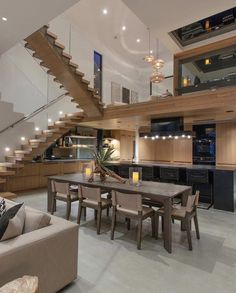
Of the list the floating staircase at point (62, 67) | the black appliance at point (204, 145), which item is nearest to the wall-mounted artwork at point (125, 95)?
the floating staircase at point (62, 67)

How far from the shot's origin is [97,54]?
916 cm

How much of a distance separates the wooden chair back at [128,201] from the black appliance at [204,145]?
210 inches

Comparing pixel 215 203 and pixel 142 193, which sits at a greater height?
pixel 142 193

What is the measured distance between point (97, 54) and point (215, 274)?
29.6ft

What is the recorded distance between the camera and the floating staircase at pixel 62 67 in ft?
13.3

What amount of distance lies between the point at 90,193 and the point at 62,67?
284cm

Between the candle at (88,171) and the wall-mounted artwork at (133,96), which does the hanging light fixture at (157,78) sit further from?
the candle at (88,171)

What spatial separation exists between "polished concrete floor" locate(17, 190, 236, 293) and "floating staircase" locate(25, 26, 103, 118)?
3305mm

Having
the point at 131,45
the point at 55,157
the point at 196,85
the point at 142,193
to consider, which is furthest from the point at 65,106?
the point at 142,193

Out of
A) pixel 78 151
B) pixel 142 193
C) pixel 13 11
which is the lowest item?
pixel 142 193

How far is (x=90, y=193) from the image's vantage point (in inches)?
138

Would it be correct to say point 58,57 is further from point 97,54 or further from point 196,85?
point 97,54

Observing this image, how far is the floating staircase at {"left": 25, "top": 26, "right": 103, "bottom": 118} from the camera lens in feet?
13.3

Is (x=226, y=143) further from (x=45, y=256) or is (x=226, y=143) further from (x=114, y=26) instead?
(x=45, y=256)
